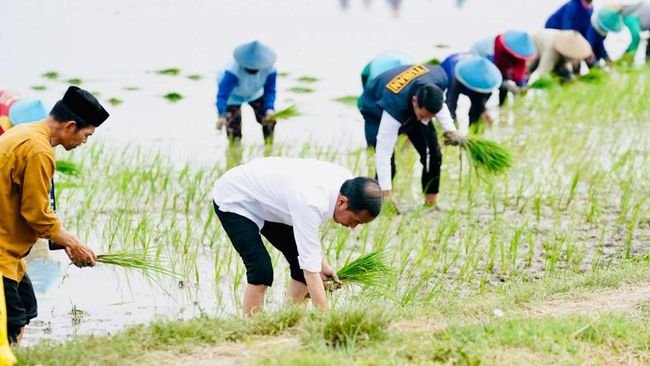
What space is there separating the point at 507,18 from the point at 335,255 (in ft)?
35.1

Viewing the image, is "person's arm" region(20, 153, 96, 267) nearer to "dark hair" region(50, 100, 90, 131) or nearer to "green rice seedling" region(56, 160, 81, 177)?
"dark hair" region(50, 100, 90, 131)

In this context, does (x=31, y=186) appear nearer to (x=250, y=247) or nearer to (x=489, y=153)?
(x=250, y=247)

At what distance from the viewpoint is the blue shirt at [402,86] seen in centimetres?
620

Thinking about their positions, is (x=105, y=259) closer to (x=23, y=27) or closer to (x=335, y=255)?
(x=335, y=255)

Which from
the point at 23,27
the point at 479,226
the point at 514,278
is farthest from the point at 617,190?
the point at 23,27

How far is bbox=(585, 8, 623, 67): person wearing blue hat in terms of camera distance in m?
11.2

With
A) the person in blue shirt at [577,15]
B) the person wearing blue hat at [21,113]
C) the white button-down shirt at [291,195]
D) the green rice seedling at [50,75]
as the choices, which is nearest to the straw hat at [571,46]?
the person in blue shirt at [577,15]

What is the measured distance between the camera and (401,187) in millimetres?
7277

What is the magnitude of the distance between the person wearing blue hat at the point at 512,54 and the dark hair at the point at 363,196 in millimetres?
5113

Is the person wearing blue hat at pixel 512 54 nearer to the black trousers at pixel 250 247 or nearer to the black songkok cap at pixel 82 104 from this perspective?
the black trousers at pixel 250 247

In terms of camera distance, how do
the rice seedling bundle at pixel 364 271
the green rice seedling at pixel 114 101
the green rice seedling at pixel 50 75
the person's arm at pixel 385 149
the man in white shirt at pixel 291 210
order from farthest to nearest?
the green rice seedling at pixel 50 75, the green rice seedling at pixel 114 101, the person's arm at pixel 385 149, the rice seedling bundle at pixel 364 271, the man in white shirt at pixel 291 210

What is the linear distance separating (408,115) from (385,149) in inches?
9.4

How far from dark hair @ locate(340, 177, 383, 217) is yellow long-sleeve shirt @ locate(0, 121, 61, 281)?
1013 millimetres

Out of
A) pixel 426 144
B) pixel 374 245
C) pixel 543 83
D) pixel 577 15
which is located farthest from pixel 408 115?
pixel 577 15
